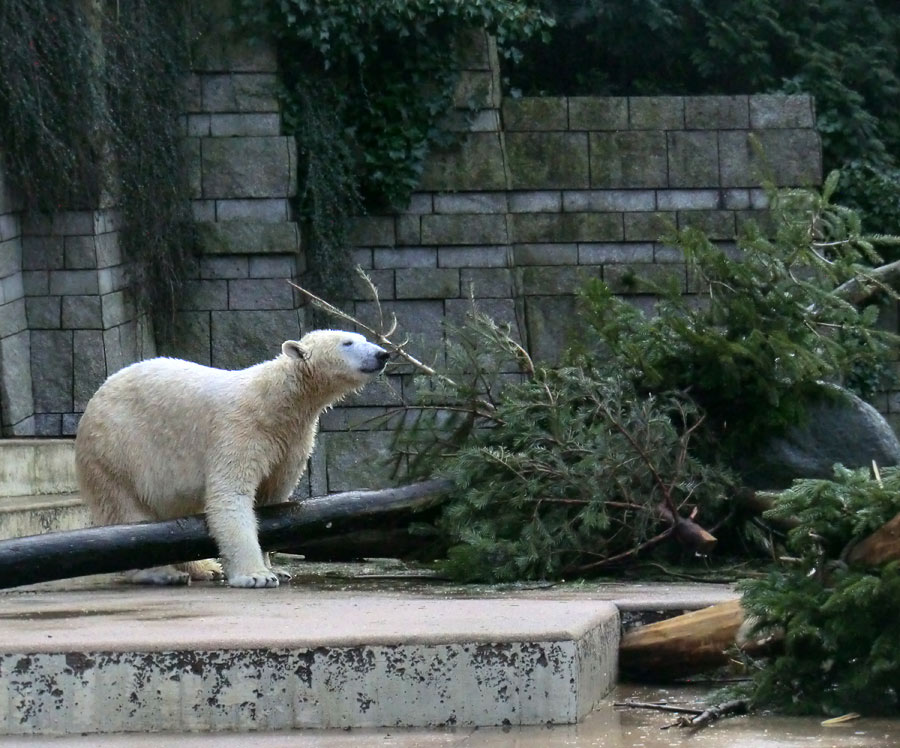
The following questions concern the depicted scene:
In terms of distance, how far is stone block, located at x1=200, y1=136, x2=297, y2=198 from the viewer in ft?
31.1

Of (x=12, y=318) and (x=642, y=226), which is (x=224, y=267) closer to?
(x=12, y=318)

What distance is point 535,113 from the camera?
1020 cm

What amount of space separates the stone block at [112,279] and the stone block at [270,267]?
84 cm

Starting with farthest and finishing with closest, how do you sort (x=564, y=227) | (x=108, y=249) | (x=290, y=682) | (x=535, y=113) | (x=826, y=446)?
(x=564, y=227) → (x=535, y=113) → (x=108, y=249) → (x=826, y=446) → (x=290, y=682)

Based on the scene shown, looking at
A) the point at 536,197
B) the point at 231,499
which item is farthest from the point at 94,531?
the point at 536,197

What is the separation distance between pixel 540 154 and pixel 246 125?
205 cm

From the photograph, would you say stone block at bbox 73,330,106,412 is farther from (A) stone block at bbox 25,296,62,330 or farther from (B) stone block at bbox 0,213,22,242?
(B) stone block at bbox 0,213,22,242

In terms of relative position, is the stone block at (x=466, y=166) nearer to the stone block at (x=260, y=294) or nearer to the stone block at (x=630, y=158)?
the stone block at (x=630, y=158)

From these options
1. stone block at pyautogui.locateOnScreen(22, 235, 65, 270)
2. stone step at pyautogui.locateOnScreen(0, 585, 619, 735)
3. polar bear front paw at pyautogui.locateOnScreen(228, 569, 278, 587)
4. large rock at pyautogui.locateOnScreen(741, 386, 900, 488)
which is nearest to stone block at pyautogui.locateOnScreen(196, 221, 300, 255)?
stone block at pyautogui.locateOnScreen(22, 235, 65, 270)

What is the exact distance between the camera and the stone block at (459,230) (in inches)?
397

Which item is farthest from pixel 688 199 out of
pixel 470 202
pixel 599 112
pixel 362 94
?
pixel 362 94

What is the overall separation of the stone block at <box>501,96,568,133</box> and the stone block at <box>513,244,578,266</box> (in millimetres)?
802

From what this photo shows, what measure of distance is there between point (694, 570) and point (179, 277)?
4779 millimetres

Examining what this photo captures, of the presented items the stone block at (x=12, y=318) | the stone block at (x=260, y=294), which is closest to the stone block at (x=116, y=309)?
the stone block at (x=12, y=318)
